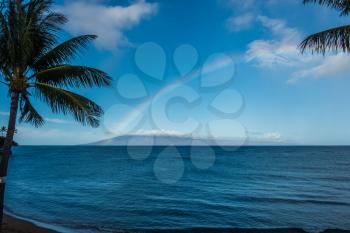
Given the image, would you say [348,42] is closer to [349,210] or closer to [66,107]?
[66,107]

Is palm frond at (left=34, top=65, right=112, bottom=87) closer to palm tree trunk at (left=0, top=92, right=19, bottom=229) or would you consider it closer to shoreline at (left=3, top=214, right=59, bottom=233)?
palm tree trunk at (left=0, top=92, right=19, bottom=229)

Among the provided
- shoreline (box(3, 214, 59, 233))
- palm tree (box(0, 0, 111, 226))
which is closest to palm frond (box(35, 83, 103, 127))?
palm tree (box(0, 0, 111, 226))

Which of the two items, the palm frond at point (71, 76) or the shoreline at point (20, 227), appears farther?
the shoreline at point (20, 227)

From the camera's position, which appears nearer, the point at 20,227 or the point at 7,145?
the point at 7,145

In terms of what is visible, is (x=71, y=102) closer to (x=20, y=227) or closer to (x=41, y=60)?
(x=41, y=60)

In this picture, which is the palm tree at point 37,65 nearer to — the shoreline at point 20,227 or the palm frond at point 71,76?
the palm frond at point 71,76

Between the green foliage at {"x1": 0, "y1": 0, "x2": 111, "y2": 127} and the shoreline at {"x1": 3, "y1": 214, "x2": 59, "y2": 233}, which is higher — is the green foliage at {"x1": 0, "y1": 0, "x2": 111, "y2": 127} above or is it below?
above

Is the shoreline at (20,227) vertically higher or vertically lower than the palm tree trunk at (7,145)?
lower

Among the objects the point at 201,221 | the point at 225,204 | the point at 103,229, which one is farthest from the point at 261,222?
the point at 103,229

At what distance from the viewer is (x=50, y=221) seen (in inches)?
593

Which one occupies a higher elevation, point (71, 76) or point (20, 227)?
point (71, 76)

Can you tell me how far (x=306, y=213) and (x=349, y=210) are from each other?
333 centimetres

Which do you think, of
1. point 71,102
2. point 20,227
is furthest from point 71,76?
point 20,227

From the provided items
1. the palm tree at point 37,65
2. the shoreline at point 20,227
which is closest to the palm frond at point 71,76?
the palm tree at point 37,65
